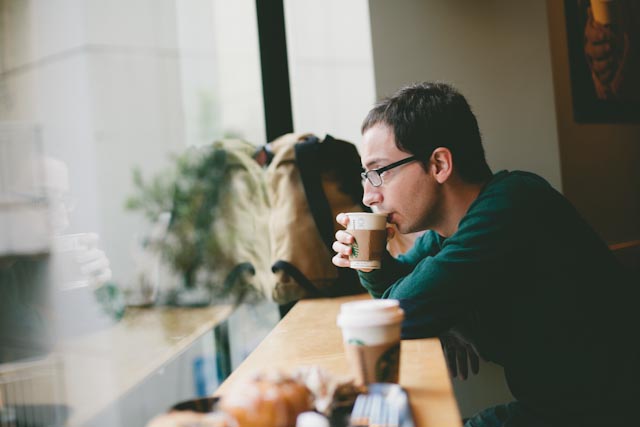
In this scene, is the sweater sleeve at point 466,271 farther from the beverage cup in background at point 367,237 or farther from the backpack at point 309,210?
the backpack at point 309,210

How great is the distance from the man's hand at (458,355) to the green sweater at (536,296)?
453 millimetres

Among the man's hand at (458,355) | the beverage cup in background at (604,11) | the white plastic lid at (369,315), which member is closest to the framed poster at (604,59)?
the beverage cup in background at (604,11)

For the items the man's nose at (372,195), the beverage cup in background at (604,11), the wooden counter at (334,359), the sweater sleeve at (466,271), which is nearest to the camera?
the wooden counter at (334,359)

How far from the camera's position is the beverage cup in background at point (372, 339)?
0.84 metres

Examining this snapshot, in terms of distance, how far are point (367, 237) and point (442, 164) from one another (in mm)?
269

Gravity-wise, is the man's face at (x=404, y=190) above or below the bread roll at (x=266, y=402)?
above

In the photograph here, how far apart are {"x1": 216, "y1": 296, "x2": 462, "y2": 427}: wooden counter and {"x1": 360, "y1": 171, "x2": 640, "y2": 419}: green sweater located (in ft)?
0.33

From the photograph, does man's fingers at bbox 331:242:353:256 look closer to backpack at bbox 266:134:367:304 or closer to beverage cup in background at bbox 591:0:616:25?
backpack at bbox 266:134:367:304

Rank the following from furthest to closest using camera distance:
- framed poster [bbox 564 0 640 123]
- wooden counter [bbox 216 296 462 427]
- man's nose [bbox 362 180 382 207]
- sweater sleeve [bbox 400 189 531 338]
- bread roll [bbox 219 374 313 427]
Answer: framed poster [bbox 564 0 640 123] → man's nose [bbox 362 180 382 207] → sweater sleeve [bbox 400 189 531 338] → wooden counter [bbox 216 296 462 427] → bread roll [bbox 219 374 313 427]

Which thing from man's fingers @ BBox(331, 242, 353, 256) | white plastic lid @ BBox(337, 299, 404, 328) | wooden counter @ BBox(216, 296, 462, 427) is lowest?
wooden counter @ BBox(216, 296, 462, 427)

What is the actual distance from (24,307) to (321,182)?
1078mm

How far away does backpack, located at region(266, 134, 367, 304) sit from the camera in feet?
6.57

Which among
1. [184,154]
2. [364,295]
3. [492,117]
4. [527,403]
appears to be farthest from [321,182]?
[527,403]

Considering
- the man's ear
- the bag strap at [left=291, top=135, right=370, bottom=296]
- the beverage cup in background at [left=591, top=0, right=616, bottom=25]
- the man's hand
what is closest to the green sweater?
the man's ear
